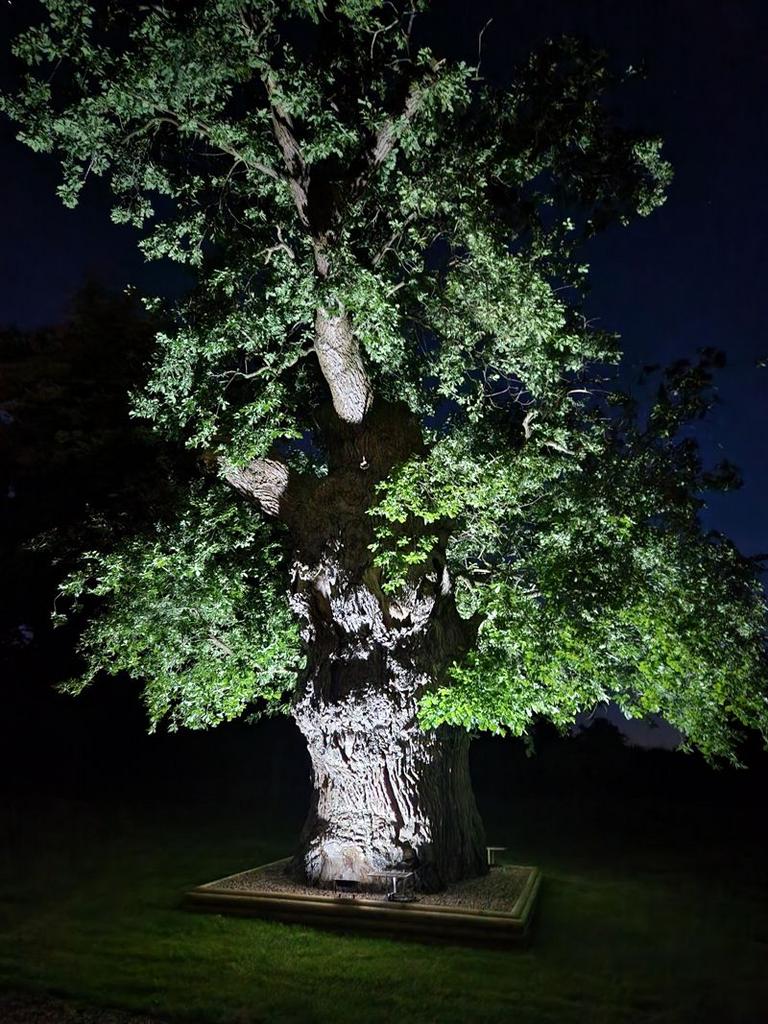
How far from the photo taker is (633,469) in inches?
394

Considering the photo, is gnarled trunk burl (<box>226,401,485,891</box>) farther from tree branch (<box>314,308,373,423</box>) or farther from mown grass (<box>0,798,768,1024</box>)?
mown grass (<box>0,798,768,1024</box>)

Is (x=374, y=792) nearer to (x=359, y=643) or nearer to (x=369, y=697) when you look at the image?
(x=369, y=697)

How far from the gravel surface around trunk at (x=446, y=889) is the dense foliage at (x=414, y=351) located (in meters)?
1.95

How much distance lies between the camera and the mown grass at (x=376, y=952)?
606cm

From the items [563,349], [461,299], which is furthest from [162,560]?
[563,349]

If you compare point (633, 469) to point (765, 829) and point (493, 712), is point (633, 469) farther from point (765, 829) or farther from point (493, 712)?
point (765, 829)

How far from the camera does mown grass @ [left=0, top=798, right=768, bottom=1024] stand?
19.9ft

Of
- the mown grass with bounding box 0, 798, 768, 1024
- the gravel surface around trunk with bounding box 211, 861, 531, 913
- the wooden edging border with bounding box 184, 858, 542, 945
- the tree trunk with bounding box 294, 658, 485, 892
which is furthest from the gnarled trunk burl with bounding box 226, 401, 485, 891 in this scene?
the mown grass with bounding box 0, 798, 768, 1024

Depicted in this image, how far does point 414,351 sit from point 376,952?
7252 millimetres

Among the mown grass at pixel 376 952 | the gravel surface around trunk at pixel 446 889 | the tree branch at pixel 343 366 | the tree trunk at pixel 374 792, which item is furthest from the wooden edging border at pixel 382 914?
the tree branch at pixel 343 366

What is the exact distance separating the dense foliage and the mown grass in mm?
2208

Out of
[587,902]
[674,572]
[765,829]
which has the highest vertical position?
[674,572]

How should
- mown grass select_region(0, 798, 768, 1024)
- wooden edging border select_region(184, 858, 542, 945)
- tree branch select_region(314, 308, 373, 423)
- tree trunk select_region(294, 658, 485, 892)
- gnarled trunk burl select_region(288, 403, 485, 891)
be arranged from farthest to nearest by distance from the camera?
tree branch select_region(314, 308, 373, 423)
gnarled trunk burl select_region(288, 403, 485, 891)
tree trunk select_region(294, 658, 485, 892)
wooden edging border select_region(184, 858, 542, 945)
mown grass select_region(0, 798, 768, 1024)

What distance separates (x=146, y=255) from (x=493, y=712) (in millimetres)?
7163
